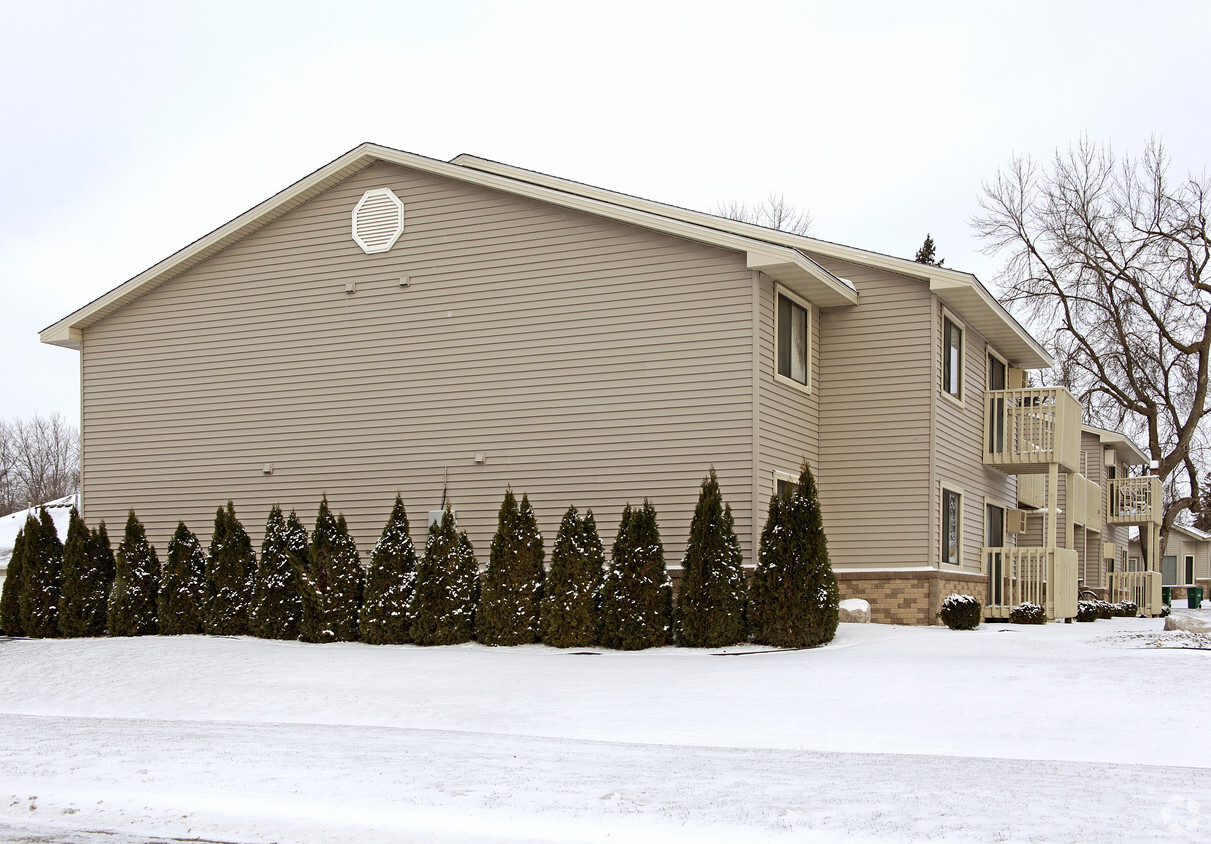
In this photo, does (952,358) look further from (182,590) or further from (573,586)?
(182,590)

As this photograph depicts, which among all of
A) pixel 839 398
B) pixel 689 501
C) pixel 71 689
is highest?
pixel 839 398

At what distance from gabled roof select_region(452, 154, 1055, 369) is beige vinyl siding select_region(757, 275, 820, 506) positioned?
3.93ft

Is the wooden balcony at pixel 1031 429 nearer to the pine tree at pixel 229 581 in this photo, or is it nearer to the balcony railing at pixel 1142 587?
the balcony railing at pixel 1142 587

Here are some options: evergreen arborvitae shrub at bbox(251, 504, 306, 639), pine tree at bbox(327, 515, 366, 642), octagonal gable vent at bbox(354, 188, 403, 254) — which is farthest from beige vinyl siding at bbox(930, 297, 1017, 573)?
evergreen arborvitae shrub at bbox(251, 504, 306, 639)

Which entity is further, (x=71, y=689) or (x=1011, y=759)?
(x=71, y=689)

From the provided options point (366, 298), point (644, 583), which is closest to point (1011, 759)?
point (644, 583)

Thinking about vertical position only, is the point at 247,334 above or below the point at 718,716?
above

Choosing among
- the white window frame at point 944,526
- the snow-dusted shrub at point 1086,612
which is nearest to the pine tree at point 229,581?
the white window frame at point 944,526

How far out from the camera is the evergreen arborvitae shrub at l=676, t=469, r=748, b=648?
15453 millimetres

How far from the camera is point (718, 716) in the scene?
10.6 meters

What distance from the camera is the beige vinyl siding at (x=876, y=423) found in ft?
62.8

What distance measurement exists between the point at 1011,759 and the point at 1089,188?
33631mm

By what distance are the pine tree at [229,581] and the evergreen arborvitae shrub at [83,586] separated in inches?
81.9

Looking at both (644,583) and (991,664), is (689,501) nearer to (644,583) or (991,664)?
(644,583)
